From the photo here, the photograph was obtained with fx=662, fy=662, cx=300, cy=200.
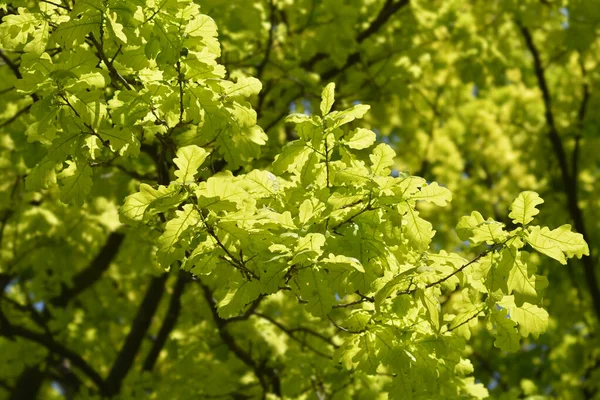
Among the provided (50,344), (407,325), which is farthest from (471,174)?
(407,325)

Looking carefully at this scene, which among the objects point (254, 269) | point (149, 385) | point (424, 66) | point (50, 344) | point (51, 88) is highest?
point (51, 88)

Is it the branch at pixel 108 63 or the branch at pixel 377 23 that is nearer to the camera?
the branch at pixel 108 63

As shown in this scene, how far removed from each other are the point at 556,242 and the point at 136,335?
4594mm

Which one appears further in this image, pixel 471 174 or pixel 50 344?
pixel 471 174

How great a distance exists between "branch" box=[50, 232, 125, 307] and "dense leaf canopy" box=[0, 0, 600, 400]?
0.04m

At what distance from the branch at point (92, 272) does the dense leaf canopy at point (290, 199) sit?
1.7 inches

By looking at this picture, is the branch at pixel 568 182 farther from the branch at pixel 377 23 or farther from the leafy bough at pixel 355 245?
the leafy bough at pixel 355 245

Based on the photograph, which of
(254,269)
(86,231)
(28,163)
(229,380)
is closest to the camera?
(254,269)

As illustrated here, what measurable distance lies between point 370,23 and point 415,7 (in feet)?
2.63

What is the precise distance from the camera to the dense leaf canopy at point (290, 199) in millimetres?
2629

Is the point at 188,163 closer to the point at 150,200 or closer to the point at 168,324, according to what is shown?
the point at 150,200

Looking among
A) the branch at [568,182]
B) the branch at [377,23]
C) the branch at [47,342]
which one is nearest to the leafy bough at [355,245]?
the branch at [47,342]

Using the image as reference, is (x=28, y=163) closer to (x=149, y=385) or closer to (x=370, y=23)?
(x=149, y=385)

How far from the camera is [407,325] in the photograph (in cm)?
294
